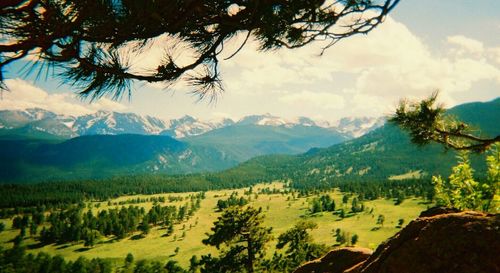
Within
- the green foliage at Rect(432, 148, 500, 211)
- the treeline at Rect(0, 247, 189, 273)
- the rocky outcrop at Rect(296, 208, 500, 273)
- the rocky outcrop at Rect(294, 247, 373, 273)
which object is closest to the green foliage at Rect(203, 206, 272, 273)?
the rocky outcrop at Rect(294, 247, 373, 273)

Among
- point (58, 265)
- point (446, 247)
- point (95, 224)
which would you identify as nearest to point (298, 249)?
point (446, 247)

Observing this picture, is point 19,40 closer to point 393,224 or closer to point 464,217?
point 464,217

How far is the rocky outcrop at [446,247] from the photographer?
4.48 meters

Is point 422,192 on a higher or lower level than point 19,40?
lower

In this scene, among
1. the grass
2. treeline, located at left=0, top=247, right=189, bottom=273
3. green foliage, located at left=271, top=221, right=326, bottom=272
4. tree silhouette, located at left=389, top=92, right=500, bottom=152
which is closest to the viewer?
tree silhouette, located at left=389, top=92, right=500, bottom=152

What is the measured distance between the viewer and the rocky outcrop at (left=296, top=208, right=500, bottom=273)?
448 centimetres

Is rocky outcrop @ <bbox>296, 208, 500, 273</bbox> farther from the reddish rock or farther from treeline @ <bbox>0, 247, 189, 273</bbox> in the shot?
treeline @ <bbox>0, 247, 189, 273</bbox>

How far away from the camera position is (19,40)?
145 inches

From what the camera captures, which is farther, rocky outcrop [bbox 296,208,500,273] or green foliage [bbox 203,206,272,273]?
green foliage [bbox 203,206,272,273]

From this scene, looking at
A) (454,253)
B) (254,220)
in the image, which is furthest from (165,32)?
(254,220)

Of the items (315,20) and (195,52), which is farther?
(315,20)

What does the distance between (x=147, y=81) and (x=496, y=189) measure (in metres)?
8.83

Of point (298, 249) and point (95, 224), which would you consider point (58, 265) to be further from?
point (298, 249)

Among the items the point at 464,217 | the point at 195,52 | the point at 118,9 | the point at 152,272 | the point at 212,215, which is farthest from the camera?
the point at 212,215
